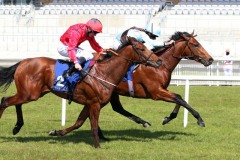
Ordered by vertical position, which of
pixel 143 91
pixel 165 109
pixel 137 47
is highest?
pixel 137 47

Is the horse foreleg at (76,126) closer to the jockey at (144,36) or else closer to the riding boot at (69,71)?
the riding boot at (69,71)

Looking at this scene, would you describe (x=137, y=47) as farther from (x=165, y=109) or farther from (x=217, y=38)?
(x=217, y=38)

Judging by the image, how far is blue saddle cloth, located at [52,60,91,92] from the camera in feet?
24.4

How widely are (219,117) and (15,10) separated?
67.8 ft

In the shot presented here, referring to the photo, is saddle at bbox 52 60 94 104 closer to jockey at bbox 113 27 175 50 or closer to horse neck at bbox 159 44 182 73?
jockey at bbox 113 27 175 50

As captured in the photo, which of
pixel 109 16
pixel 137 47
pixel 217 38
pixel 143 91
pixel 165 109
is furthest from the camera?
pixel 109 16

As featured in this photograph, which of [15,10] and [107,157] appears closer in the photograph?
[107,157]

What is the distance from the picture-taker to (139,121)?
27.5 ft

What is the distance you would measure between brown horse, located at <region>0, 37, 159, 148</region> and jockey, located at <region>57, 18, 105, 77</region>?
209mm

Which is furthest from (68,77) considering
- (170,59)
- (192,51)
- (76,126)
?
(192,51)

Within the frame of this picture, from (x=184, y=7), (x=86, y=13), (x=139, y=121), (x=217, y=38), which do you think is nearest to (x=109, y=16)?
(x=86, y=13)

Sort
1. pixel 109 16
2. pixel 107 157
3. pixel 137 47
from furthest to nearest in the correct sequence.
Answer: pixel 109 16 → pixel 137 47 → pixel 107 157

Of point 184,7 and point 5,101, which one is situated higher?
point 184,7

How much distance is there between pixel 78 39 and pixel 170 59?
1.66m
